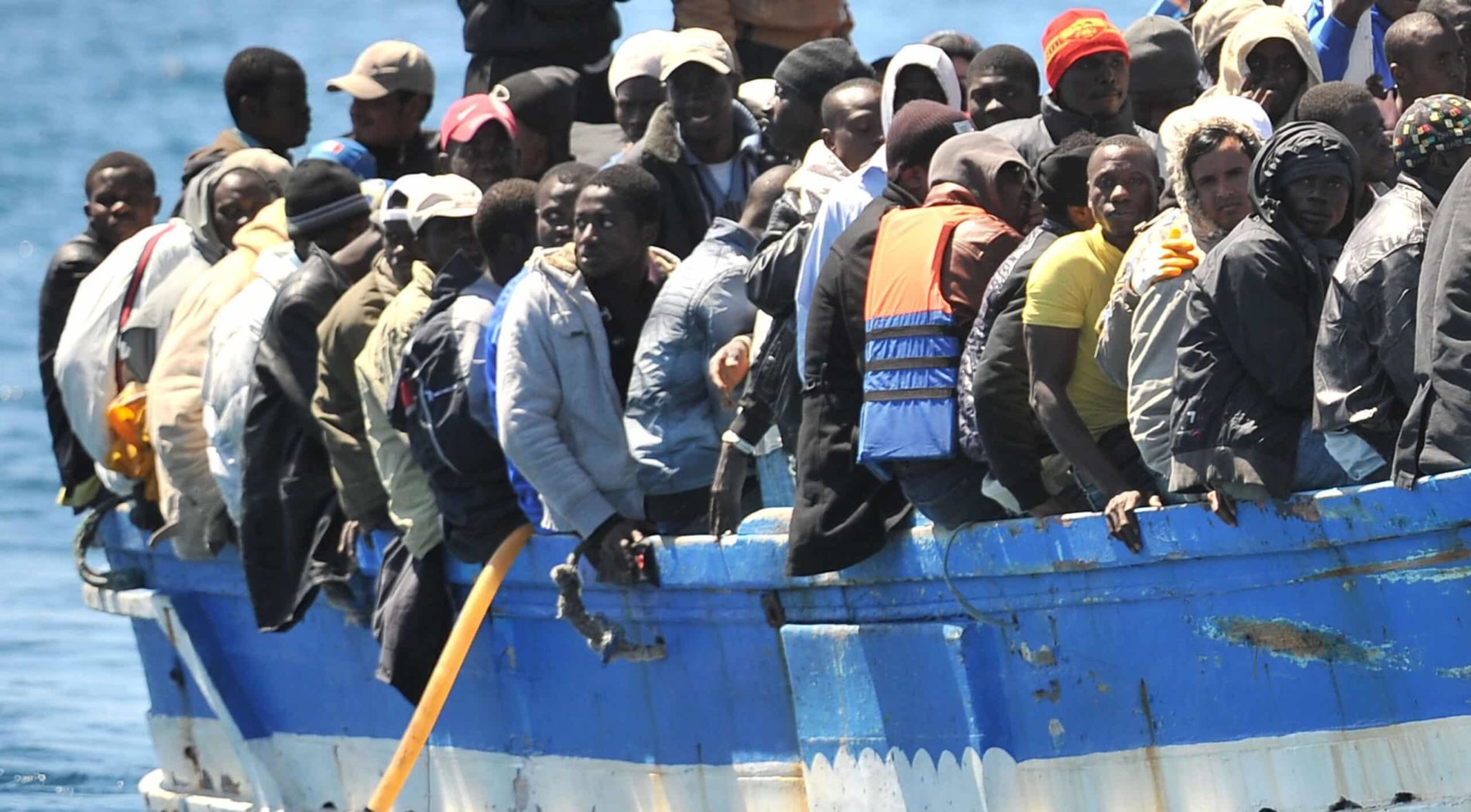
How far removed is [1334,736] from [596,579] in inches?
102

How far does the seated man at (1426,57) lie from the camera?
8.53 m

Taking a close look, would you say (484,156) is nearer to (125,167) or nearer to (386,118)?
(386,118)

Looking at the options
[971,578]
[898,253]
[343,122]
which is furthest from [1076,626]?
[343,122]

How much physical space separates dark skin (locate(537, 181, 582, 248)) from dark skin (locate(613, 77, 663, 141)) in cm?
124

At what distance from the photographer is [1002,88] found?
29.6ft

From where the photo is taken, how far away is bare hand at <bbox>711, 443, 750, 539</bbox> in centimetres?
848

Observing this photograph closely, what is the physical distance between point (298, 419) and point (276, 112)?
7.66 feet

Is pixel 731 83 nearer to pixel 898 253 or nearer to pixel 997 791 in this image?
pixel 898 253

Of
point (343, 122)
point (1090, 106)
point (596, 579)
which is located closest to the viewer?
point (1090, 106)

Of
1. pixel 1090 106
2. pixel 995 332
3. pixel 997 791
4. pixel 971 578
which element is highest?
pixel 1090 106

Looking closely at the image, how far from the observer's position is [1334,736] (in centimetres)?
714

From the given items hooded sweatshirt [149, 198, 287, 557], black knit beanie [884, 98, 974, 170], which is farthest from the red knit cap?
hooded sweatshirt [149, 198, 287, 557]

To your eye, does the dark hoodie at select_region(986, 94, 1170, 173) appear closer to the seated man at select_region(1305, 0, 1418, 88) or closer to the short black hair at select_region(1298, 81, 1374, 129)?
the short black hair at select_region(1298, 81, 1374, 129)

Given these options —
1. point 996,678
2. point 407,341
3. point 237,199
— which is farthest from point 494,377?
point 237,199
